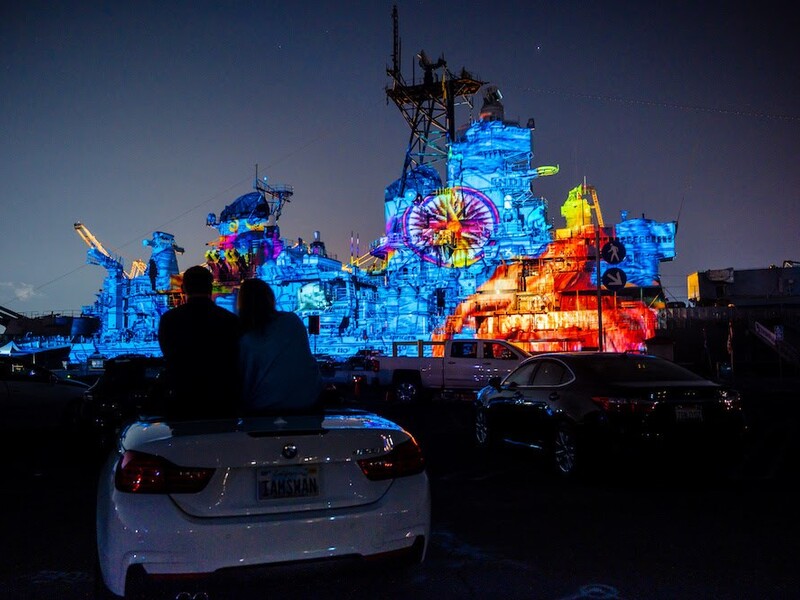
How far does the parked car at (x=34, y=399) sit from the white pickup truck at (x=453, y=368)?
9.83 meters

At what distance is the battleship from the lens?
1631 inches

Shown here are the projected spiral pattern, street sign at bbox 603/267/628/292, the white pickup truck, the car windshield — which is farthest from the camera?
the projected spiral pattern

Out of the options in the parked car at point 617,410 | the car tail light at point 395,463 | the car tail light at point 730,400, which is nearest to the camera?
the car tail light at point 395,463

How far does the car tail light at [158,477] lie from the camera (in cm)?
325

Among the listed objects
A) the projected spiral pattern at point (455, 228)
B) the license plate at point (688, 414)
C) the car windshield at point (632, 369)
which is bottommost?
the license plate at point (688, 414)

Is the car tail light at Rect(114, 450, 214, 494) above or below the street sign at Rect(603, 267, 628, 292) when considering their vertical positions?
below

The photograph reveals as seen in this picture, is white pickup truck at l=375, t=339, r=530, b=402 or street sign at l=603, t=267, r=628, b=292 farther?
street sign at l=603, t=267, r=628, b=292

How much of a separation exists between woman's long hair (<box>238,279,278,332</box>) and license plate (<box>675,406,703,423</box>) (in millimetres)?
5184

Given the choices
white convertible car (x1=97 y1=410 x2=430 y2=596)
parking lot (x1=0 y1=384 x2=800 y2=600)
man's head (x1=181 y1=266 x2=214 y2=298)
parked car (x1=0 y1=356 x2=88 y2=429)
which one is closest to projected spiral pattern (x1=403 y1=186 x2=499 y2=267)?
parked car (x1=0 y1=356 x2=88 y2=429)

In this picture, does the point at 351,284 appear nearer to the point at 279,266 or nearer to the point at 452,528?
the point at 279,266

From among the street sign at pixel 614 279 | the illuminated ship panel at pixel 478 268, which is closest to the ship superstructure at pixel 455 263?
the illuminated ship panel at pixel 478 268

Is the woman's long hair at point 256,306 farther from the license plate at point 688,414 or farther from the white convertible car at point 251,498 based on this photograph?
the license plate at point 688,414

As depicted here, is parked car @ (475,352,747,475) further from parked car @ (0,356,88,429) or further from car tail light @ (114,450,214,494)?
parked car @ (0,356,88,429)

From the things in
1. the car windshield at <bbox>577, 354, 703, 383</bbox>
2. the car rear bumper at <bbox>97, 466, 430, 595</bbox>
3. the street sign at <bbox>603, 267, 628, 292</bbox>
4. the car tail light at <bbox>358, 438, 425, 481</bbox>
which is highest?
the street sign at <bbox>603, 267, 628, 292</bbox>
